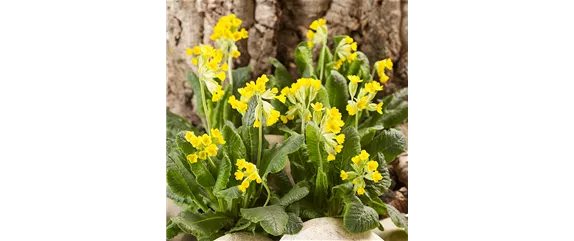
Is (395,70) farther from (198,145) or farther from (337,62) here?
(198,145)

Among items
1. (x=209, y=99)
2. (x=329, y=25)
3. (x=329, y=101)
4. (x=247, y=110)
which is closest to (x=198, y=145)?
(x=247, y=110)

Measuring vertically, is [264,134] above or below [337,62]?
below

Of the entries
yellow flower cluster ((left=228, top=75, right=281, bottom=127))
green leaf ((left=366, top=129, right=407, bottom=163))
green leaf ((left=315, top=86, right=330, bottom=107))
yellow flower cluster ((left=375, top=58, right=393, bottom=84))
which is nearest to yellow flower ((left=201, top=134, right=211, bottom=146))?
yellow flower cluster ((left=228, top=75, right=281, bottom=127))

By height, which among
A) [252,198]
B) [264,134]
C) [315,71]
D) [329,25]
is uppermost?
[329,25]

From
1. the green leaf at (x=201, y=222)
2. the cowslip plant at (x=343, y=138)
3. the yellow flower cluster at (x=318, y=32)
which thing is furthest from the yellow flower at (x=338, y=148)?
the yellow flower cluster at (x=318, y=32)

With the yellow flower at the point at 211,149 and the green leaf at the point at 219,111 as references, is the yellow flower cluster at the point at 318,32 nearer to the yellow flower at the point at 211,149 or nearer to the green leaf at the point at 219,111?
the green leaf at the point at 219,111

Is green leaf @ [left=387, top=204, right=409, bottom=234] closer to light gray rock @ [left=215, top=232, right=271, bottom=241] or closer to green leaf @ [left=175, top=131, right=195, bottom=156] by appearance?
light gray rock @ [left=215, top=232, right=271, bottom=241]

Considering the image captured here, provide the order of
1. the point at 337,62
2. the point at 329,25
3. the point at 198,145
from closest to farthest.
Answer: the point at 198,145 → the point at 337,62 → the point at 329,25

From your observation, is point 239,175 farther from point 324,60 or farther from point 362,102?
point 324,60
